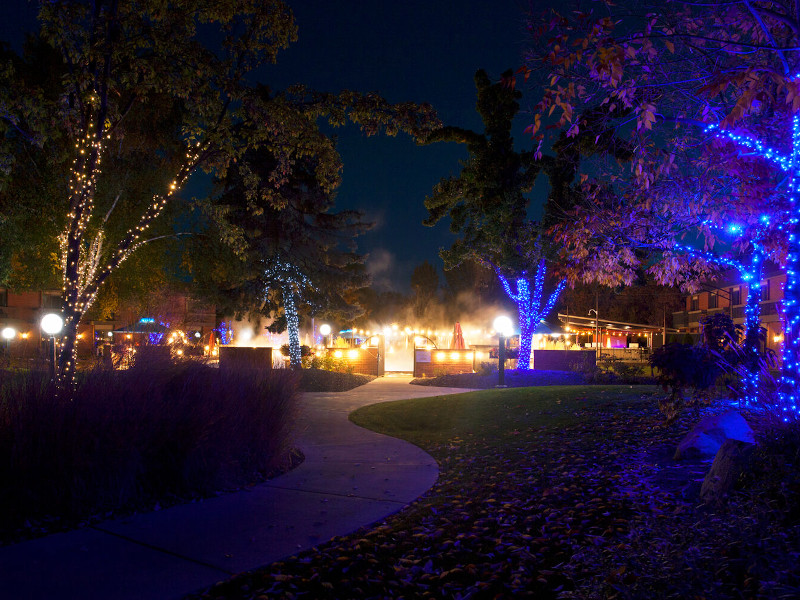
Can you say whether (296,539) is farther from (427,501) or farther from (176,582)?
(427,501)

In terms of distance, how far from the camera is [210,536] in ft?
16.2

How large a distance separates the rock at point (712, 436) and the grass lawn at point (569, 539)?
8.0 inches

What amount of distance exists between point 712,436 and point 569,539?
9.38 feet

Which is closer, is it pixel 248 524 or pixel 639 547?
pixel 639 547

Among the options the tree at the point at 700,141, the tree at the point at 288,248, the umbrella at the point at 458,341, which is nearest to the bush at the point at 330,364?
the tree at the point at 288,248

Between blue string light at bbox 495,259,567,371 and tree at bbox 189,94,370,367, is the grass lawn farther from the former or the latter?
tree at bbox 189,94,370,367

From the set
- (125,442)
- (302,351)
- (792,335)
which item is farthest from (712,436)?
(302,351)

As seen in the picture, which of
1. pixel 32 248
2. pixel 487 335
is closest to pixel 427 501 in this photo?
pixel 32 248

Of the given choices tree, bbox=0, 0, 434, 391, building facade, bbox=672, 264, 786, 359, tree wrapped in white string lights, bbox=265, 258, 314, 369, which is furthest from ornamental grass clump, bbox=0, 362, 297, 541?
building facade, bbox=672, 264, 786, 359

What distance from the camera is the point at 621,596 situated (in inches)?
130

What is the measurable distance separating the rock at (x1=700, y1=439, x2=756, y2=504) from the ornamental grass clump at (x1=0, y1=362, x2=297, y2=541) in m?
4.75

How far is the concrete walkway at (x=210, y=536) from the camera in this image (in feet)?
13.0

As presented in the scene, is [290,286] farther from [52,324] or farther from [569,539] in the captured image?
[569,539]

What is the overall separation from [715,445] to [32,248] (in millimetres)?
20285
